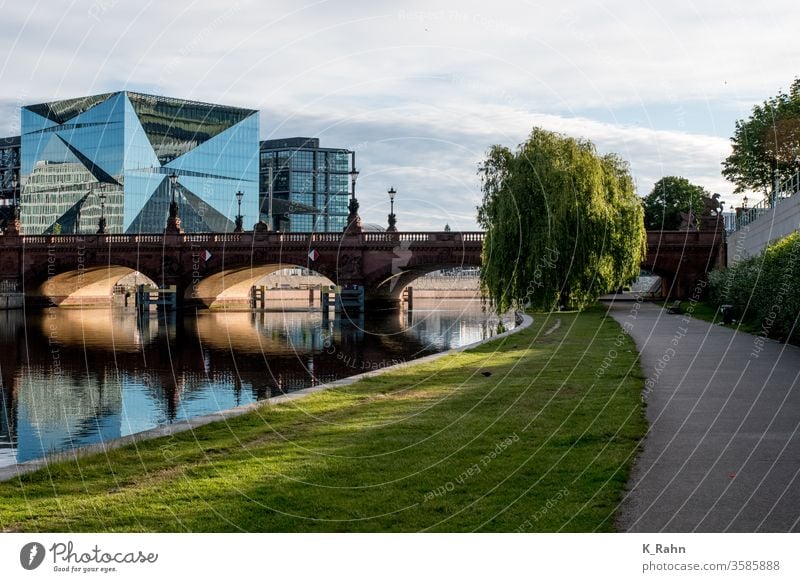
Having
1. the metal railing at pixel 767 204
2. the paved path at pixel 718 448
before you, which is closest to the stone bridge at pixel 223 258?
the metal railing at pixel 767 204

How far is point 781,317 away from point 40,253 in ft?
225

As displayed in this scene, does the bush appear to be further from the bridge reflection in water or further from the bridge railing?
the bridge railing

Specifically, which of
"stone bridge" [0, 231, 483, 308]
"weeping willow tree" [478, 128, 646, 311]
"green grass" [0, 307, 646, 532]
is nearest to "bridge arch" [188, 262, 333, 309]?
→ "stone bridge" [0, 231, 483, 308]

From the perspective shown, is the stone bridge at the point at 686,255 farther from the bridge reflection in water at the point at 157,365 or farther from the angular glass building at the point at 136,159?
the angular glass building at the point at 136,159

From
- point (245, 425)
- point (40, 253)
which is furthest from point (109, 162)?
point (245, 425)

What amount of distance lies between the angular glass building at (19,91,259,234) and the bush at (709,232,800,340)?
8630 cm

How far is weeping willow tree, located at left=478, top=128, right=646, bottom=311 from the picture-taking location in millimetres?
40969

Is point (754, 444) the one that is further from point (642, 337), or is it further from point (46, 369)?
point (46, 369)

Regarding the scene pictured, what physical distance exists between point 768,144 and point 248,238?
41.5m

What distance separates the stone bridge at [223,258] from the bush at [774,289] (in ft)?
107

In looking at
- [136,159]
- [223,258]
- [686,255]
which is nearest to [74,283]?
[223,258]

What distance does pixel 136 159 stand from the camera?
12000 centimetres

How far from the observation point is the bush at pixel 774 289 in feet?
80.8

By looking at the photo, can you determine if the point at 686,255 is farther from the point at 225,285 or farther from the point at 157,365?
the point at 157,365
